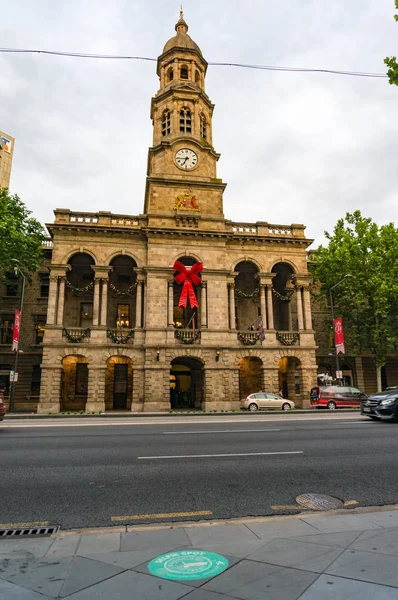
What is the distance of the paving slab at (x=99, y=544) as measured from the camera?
13.5ft

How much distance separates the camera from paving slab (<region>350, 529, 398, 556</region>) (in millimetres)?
3945

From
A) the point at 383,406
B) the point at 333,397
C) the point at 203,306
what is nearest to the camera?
the point at 383,406

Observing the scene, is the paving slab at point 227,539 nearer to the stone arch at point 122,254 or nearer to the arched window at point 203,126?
the stone arch at point 122,254

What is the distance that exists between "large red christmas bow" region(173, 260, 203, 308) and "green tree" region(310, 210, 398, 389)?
1310cm

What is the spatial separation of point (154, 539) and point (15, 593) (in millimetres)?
1654

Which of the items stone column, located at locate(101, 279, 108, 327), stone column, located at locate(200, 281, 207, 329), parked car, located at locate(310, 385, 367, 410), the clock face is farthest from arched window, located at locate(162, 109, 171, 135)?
parked car, located at locate(310, 385, 367, 410)

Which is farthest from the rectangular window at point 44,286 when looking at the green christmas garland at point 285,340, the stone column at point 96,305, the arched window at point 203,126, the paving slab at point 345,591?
the paving slab at point 345,591

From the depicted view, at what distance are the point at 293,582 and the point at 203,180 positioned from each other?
34.0m

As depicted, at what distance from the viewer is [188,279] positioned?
3078 centimetres

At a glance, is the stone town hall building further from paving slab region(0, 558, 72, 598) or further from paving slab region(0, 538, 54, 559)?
paving slab region(0, 558, 72, 598)

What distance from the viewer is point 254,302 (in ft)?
118

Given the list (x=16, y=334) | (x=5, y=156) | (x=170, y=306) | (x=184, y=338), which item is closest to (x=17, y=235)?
(x=16, y=334)

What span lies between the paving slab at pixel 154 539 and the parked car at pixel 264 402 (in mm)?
24221

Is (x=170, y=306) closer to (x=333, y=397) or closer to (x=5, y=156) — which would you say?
(x=333, y=397)
